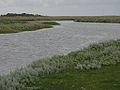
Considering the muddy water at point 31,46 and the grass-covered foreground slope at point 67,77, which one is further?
the muddy water at point 31,46

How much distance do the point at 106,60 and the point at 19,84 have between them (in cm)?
994

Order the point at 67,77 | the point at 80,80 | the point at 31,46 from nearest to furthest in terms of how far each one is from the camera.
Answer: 1. the point at 80,80
2. the point at 67,77
3. the point at 31,46

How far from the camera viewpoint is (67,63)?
2253 centimetres

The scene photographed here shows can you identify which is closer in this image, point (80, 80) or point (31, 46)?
point (80, 80)

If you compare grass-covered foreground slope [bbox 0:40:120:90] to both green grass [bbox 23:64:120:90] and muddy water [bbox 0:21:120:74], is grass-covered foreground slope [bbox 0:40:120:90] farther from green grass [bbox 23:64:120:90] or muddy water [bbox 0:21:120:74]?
muddy water [bbox 0:21:120:74]

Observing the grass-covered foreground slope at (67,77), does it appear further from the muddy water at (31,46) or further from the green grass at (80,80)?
the muddy water at (31,46)

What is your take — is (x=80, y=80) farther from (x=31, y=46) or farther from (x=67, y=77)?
(x=31, y=46)

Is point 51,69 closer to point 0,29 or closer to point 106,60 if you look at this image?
point 106,60

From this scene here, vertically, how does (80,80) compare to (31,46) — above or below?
above

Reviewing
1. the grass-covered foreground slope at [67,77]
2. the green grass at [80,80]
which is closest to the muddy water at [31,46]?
the grass-covered foreground slope at [67,77]

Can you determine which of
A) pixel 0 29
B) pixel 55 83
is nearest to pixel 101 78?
pixel 55 83

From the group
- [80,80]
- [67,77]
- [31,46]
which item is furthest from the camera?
[31,46]

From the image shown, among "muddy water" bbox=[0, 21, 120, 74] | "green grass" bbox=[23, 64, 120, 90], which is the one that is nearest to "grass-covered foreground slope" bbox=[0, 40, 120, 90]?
"green grass" bbox=[23, 64, 120, 90]

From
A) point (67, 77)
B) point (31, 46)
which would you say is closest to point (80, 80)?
point (67, 77)
